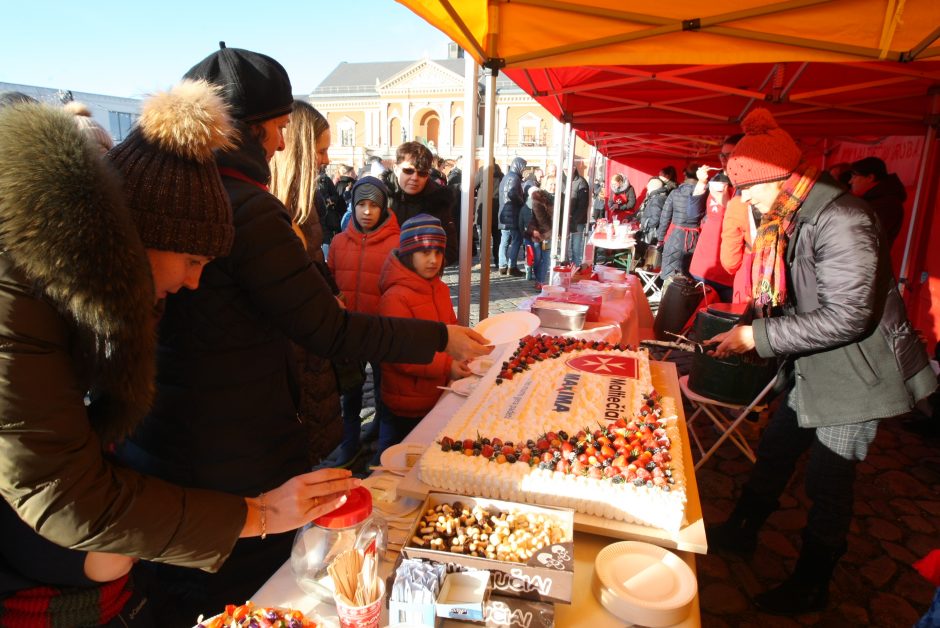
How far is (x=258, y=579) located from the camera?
1.41 metres

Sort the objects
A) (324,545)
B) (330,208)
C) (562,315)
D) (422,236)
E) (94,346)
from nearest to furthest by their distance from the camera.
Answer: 1. (94,346)
2. (324,545)
3. (422,236)
4. (562,315)
5. (330,208)

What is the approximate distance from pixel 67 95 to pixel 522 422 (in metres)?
3.62

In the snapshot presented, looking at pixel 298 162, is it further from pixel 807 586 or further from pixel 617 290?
pixel 617 290

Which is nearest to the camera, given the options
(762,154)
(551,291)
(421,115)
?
(762,154)

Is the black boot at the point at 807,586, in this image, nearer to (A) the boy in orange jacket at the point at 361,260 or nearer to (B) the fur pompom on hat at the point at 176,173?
(A) the boy in orange jacket at the point at 361,260

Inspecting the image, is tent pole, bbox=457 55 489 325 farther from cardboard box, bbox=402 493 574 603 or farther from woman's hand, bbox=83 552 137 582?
woman's hand, bbox=83 552 137 582

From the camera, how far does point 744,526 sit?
2.59 metres

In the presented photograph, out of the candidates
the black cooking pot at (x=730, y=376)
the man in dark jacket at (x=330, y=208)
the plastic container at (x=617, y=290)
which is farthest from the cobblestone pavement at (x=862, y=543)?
the man in dark jacket at (x=330, y=208)

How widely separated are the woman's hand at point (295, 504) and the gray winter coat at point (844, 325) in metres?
1.76

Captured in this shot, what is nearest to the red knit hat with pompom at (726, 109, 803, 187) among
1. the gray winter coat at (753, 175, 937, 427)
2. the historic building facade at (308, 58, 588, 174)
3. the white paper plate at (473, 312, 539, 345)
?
the gray winter coat at (753, 175, 937, 427)

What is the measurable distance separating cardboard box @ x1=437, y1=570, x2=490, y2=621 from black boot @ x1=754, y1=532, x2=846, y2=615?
179cm

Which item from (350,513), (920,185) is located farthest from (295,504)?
(920,185)

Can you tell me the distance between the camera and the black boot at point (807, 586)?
2146 millimetres

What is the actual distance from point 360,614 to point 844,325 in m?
1.82
